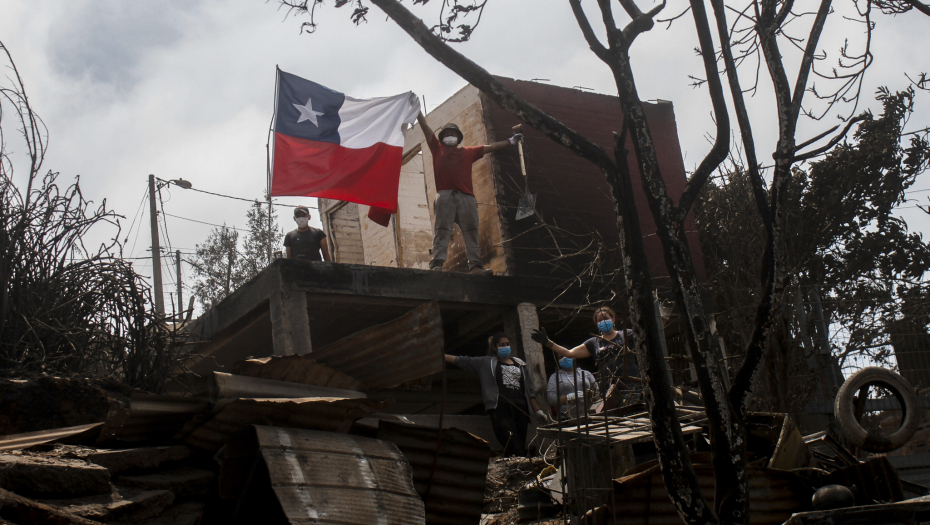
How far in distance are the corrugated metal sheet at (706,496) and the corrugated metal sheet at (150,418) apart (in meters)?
2.46

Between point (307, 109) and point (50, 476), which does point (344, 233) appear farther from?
point (50, 476)

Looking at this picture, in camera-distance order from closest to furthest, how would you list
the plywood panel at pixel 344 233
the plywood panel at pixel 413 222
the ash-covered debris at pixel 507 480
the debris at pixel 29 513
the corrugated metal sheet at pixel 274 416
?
the debris at pixel 29 513, the corrugated metal sheet at pixel 274 416, the ash-covered debris at pixel 507 480, the plywood panel at pixel 413 222, the plywood panel at pixel 344 233

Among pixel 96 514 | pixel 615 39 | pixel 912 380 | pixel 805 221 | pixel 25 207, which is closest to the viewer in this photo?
pixel 96 514

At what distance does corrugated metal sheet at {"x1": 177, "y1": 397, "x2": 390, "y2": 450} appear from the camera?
406 cm

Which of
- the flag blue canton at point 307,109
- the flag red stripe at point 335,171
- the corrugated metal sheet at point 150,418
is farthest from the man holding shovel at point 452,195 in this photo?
the corrugated metal sheet at point 150,418

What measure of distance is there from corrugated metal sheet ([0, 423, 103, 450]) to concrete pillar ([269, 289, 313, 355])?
12.2 ft

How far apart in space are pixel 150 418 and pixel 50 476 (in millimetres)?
779

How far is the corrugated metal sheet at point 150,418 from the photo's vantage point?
161 inches

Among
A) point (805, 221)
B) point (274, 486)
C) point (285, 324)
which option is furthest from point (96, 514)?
point (805, 221)

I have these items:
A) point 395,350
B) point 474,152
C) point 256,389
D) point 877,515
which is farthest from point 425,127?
point 877,515

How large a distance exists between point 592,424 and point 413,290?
3.98m

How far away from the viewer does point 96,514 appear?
3.43m

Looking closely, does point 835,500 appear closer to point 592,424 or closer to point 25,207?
point 592,424

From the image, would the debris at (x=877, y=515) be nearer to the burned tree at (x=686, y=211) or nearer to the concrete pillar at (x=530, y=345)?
the burned tree at (x=686, y=211)
